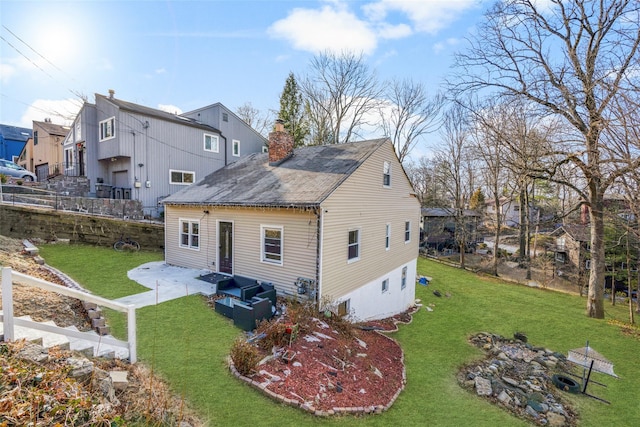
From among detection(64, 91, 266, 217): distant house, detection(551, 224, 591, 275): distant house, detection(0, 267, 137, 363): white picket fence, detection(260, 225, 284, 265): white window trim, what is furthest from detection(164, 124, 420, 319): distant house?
detection(551, 224, 591, 275): distant house

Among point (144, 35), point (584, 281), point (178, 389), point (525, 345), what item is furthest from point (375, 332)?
point (584, 281)

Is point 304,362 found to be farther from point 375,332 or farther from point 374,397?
point 375,332

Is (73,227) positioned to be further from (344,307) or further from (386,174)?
(386,174)

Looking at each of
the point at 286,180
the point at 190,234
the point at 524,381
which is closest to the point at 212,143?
the point at 190,234

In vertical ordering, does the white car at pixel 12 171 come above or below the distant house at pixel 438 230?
above

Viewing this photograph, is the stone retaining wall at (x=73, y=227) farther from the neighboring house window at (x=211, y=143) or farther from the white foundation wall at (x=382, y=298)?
the white foundation wall at (x=382, y=298)

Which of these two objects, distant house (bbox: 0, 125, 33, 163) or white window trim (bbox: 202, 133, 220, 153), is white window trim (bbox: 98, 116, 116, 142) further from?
distant house (bbox: 0, 125, 33, 163)

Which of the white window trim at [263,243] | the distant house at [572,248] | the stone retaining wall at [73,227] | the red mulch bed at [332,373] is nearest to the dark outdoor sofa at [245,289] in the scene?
the white window trim at [263,243]
